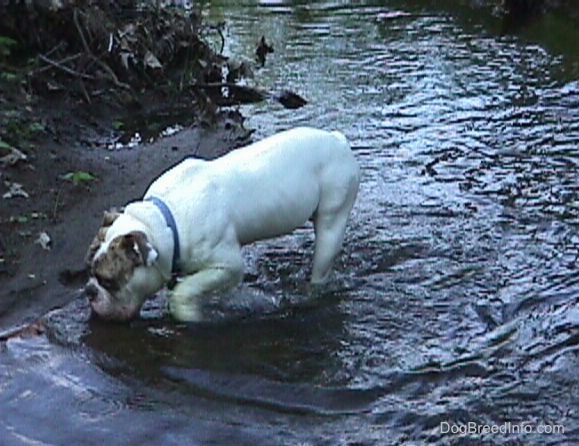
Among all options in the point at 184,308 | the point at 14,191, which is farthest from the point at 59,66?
the point at 184,308

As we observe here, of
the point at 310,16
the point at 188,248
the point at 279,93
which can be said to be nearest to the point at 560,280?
the point at 188,248

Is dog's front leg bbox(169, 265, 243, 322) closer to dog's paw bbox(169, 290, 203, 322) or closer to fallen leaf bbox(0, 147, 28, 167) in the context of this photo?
dog's paw bbox(169, 290, 203, 322)

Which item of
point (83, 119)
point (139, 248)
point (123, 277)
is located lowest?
point (83, 119)

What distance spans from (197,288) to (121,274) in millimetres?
477

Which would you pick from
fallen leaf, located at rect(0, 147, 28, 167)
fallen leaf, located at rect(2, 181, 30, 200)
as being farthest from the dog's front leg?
fallen leaf, located at rect(0, 147, 28, 167)

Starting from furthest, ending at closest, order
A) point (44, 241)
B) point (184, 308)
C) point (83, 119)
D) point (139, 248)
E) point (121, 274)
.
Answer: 1. point (83, 119)
2. point (44, 241)
3. point (184, 308)
4. point (121, 274)
5. point (139, 248)

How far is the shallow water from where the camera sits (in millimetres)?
5582

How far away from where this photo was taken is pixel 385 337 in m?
6.71

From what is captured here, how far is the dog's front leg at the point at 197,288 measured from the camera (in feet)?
21.5

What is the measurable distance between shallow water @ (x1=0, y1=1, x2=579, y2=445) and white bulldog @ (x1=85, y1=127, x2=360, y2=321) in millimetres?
320

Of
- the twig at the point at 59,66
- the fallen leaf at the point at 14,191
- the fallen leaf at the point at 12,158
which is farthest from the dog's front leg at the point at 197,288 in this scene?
the twig at the point at 59,66

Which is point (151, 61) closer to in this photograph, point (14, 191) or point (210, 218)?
point (14, 191)

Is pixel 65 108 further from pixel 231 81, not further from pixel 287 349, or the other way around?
pixel 287 349

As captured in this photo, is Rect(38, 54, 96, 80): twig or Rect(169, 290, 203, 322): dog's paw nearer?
Rect(169, 290, 203, 322): dog's paw
